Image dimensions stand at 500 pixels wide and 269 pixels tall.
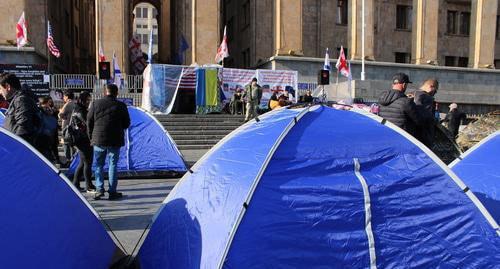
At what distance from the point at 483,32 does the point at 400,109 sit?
112ft

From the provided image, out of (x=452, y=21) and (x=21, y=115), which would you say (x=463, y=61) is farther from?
(x=21, y=115)

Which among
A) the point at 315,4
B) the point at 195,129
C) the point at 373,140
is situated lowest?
the point at 195,129

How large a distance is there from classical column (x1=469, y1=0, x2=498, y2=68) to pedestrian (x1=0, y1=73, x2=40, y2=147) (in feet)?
117

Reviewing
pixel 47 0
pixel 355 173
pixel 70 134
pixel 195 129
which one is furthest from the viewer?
pixel 47 0

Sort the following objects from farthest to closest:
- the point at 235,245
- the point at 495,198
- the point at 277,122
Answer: the point at 495,198 → the point at 277,122 → the point at 235,245

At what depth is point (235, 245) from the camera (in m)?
3.97

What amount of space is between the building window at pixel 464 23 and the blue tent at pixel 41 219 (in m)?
43.7

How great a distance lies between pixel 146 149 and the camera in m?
10.6

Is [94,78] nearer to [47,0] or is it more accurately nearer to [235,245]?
[47,0]

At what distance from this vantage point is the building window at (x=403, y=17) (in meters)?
40.2

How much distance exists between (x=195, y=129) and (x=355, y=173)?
16563mm

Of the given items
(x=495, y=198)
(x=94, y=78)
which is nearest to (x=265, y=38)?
(x=94, y=78)

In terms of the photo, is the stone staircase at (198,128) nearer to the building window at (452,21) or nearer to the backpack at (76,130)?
the backpack at (76,130)

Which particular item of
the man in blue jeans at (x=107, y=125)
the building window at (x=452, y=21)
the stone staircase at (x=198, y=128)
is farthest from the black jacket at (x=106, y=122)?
the building window at (x=452, y=21)
